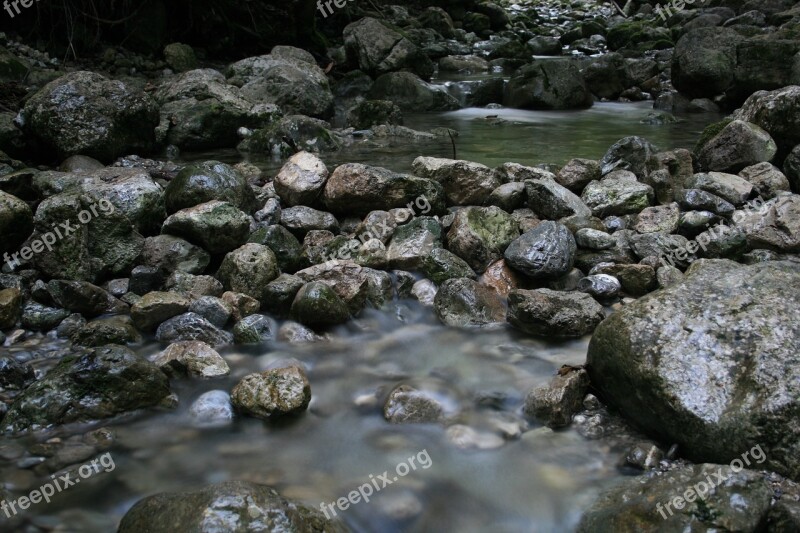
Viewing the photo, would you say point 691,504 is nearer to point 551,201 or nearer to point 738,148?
point 551,201

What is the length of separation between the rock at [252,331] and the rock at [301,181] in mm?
1795

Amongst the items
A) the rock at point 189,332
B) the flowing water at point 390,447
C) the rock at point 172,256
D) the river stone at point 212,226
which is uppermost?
the river stone at point 212,226

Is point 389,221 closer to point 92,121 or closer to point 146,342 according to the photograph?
point 146,342

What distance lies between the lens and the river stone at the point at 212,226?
5125mm

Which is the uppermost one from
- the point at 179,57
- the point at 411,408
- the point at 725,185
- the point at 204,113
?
the point at 179,57

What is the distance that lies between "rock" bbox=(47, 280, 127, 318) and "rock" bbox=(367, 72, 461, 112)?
28.8ft

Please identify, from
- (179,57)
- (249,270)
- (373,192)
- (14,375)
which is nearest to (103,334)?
(14,375)

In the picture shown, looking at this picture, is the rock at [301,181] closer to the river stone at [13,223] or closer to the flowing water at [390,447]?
the flowing water at [390,447]

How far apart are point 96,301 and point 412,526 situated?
9.44ft

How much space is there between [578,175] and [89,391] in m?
4.81

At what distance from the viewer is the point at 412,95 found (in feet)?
40.9

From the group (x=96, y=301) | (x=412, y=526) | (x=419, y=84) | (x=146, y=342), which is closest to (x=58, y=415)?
A: (x=146, y=342)

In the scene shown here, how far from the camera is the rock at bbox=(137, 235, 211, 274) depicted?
4988mm

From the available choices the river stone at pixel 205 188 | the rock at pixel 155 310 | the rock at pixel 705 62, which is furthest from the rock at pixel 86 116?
the rock at pixel 705 62
